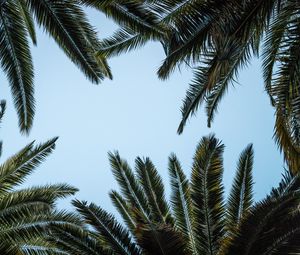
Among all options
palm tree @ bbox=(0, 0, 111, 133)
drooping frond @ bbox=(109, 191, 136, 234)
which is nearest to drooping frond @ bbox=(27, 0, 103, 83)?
palm tree @ bbox=(0, 0, 111, 133)

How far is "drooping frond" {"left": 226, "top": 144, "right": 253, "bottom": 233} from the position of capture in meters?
12.0

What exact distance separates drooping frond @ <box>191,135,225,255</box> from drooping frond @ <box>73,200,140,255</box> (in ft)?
5.01

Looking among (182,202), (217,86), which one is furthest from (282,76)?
(182,202)

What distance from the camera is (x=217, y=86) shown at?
9.22m

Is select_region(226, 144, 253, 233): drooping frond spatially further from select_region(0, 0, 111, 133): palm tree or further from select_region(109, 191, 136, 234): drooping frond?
select_region(0, 0, 111, 133): palm tree

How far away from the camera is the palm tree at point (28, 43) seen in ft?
29.2

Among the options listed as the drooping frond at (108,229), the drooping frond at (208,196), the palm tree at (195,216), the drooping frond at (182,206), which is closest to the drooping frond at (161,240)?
the palm tree at (195,216)

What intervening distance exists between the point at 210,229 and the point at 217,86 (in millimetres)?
3087

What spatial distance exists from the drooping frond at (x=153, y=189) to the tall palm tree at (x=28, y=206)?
1.91 m

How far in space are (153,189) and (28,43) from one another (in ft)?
16.5

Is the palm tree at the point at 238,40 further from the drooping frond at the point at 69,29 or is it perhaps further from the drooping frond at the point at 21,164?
the drooping frond at the point at 21,164

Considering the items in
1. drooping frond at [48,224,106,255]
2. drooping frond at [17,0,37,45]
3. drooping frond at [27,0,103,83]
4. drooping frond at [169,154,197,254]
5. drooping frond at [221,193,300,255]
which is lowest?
drooping frond at [48,224,106,255]

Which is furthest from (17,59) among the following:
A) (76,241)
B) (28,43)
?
(76,241)

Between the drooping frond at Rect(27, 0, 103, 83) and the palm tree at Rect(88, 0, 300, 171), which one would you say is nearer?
the palm tree at Rect(88, 0, 300, 171)
